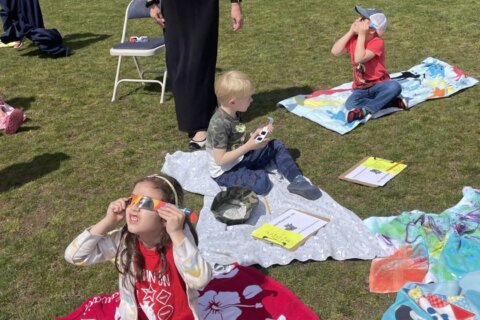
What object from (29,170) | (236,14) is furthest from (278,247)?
(29,170)

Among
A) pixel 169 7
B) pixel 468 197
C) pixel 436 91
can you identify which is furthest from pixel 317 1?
pixel 468 197

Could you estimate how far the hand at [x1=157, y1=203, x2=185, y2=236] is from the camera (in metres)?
2.23

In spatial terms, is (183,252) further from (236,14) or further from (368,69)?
(368,69)

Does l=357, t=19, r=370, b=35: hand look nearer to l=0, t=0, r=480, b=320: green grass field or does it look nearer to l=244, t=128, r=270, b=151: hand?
l=0, t=0, r=480, b=320: green grass field

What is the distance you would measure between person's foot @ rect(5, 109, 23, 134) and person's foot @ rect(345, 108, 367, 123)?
3.44 meters

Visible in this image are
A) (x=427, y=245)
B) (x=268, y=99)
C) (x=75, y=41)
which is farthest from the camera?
(x=75, y=41)

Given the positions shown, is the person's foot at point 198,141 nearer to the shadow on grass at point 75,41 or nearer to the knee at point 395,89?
the knee at point 395,89

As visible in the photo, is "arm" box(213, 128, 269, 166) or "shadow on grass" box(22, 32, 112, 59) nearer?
"arm" box(213, 128, 269, 166)

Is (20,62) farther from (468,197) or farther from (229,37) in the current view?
(468,197)

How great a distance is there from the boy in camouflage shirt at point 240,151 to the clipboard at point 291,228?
0.25 meters

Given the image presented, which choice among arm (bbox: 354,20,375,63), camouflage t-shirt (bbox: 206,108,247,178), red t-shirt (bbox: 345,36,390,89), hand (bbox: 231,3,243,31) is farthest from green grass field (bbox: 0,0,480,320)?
hand (bbox: 231,3,243,31)

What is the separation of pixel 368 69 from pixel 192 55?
192 cm

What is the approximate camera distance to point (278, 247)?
354 centimetres

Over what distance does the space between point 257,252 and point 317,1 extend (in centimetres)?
843
